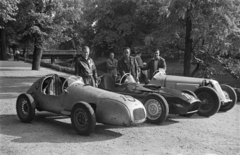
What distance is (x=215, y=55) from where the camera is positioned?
18828 mm

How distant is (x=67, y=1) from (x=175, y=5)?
45.5 ft

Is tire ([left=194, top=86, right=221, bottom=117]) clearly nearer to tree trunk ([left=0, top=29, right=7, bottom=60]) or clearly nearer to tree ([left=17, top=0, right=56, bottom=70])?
tree ([left=17, top=0, right=56, bottom=70])

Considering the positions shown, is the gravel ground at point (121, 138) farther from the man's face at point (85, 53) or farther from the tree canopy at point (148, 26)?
the tree canopy at point (148, 26)

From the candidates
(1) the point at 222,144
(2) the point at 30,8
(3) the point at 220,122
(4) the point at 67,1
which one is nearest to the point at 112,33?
(4) the point at 67,1

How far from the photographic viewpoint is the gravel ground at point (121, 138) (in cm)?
600

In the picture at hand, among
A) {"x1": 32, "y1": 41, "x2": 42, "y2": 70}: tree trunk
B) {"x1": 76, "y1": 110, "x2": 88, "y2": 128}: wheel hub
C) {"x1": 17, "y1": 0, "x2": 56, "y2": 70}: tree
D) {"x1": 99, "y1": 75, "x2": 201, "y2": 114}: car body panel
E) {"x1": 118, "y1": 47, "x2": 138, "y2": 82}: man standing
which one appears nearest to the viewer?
{"x1": 76, "y1": 110, "x2": 88, "y2": 128}: wheel hub

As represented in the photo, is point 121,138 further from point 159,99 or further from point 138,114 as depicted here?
point 159,99

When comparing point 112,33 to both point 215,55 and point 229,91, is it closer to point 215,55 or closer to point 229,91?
point 215,55

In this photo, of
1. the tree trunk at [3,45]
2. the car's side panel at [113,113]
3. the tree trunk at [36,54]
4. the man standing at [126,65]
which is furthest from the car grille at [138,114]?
the tree trunk at [3,45]

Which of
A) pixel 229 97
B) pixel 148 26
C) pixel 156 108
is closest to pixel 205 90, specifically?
pixel 229 97

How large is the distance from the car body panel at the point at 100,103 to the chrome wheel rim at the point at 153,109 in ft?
4.32

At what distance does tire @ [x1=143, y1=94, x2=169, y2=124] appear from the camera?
8.12 metres

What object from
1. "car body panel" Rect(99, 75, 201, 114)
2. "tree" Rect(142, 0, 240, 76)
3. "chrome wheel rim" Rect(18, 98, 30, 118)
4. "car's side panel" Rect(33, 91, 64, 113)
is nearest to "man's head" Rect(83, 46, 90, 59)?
"car body panel" Rect(99, 75, 201, 114)

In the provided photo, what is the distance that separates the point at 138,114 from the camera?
6.88 m
